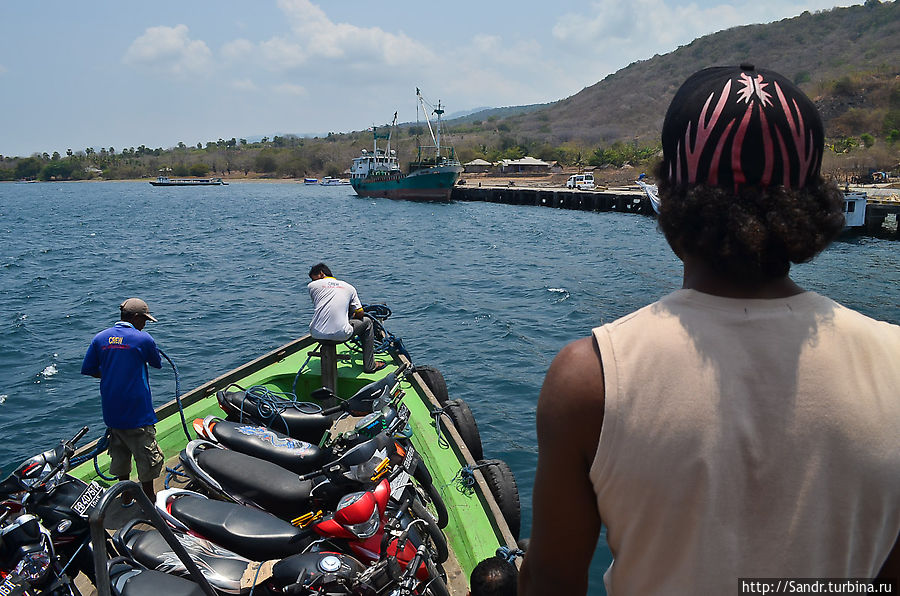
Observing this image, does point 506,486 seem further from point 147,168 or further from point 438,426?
point 147,168

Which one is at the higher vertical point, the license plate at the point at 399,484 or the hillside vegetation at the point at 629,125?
the hillside vegetation at the point at 629,125

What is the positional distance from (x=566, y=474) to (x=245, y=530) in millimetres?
3478

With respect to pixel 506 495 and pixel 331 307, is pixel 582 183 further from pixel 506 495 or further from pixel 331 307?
pixel 506 495

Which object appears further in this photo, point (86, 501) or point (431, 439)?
point (431, 439)

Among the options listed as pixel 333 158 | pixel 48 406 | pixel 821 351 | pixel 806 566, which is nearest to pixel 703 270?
pixel 821 351

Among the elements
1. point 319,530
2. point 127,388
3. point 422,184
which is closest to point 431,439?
point 319,530

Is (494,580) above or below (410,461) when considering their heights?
below

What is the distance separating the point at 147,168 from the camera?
193000 millimetres

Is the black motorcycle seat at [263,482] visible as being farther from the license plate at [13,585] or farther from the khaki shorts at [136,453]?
the license plate at [13,585]

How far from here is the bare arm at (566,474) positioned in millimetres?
1244

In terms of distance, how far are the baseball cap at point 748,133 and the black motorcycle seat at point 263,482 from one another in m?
4.12

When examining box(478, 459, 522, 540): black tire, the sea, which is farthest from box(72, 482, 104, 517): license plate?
the sea

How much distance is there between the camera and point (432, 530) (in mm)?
4500

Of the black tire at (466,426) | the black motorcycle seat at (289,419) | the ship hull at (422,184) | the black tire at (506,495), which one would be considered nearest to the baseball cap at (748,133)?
the black motorcycle seat at (289,419)
